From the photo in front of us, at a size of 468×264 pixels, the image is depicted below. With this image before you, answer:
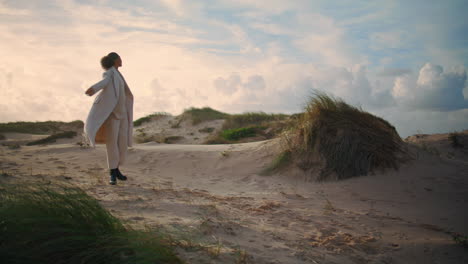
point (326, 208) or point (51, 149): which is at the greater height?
point (51, 149)

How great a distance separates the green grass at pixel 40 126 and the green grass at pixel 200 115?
5678 millimetres

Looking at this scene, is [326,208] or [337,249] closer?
[337,249]

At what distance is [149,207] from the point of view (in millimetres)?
3307

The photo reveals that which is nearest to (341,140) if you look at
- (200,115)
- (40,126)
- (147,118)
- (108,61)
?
(108,61)

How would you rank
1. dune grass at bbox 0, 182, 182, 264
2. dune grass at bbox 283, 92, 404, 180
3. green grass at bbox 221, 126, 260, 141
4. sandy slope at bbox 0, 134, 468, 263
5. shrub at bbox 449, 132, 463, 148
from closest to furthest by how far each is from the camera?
dune grass at bbox 0, 182, 182, 264, sandy slope at bbox 0, 134, 468, 263, dune grass at bbox 283, 92, 404, 180, shrub at bbox 449, 132, 463, 148, green grass at bbox 221, 126, 260, 141

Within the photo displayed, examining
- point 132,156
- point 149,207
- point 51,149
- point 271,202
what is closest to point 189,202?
point 149,207

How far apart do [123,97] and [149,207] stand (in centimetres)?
252

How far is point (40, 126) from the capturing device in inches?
629

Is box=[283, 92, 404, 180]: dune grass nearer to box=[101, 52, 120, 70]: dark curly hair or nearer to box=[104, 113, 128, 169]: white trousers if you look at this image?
box=[104, 113, 128, 169]: white trousers

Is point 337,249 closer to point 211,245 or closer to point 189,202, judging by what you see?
point 211,245

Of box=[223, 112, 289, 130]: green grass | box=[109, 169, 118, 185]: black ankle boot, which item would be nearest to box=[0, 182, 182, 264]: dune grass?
box=[109, 169, 118, 185]: black ankle boot

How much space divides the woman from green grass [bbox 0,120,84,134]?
12.1 meters

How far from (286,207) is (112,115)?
10.5ft

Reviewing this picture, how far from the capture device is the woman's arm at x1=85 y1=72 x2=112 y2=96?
4641 millimetres
